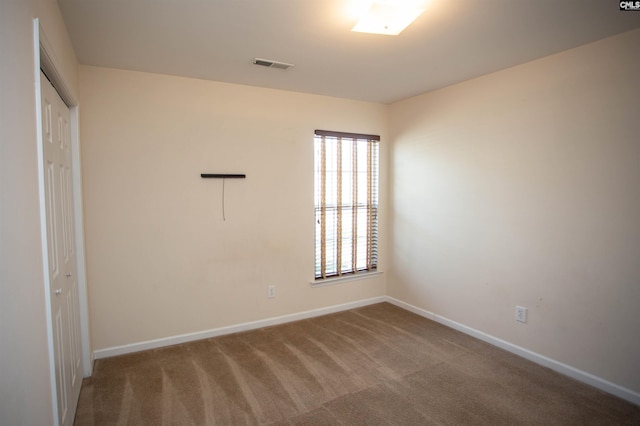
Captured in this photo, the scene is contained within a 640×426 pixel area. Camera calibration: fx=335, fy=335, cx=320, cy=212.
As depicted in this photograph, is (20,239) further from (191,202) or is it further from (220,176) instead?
(220,176)

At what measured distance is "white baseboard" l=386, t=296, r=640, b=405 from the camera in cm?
241

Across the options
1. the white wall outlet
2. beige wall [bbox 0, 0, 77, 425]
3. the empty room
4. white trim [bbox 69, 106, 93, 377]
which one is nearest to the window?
the empty room

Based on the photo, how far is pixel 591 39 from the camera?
244 centimetres

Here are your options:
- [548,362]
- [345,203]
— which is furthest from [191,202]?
[548,362]

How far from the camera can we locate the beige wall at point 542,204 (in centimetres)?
240

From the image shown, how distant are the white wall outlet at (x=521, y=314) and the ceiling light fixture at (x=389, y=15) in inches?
101

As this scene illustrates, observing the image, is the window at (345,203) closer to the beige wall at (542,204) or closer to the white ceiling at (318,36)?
the beige wall at (542,204)

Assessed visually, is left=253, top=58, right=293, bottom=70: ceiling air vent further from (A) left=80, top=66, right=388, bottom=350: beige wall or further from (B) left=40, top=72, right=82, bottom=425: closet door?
(B) left=40, top=72, right=82, bottom=425: closet door

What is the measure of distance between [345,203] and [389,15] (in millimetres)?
2429

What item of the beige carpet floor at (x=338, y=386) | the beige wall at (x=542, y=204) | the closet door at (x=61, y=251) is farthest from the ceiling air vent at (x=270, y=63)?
the beige carpet floor at (x=338, y=386)

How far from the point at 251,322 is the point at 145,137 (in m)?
2.13

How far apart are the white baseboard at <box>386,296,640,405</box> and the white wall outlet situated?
0.85 feet

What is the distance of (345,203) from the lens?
13.6 ft

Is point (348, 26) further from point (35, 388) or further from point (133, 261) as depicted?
point (133, 261)
